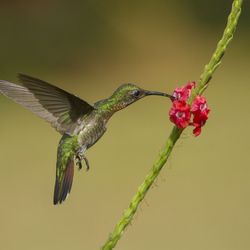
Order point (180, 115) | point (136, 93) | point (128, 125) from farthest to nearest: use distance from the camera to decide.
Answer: point (128, 125), point (136, 93), point (180, 115)

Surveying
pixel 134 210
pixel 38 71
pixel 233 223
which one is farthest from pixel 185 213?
pixel 134 210

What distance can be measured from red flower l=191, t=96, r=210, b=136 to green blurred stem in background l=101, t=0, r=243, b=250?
1cm

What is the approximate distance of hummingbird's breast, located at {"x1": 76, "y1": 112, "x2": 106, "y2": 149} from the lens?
1538mm

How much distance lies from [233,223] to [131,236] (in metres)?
0.90

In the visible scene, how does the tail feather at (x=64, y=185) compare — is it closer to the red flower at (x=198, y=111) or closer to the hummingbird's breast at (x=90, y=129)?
the hummingbird's breast at (x=90, y=129)

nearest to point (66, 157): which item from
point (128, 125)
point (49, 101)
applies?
point (49, 101)

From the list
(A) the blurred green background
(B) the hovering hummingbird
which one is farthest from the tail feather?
(A) the blurred green background

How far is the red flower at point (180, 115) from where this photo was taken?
122cm

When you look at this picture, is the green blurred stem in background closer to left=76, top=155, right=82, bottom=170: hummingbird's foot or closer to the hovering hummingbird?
the hovering hummingbird

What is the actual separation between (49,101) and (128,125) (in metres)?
7.49

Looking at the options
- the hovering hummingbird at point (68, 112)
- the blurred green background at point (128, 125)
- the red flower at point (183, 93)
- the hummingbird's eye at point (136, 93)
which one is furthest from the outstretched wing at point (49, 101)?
the blurred green background at point (128, 125)

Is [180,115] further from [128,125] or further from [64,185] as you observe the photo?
[128,125]

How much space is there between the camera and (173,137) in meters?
1.24

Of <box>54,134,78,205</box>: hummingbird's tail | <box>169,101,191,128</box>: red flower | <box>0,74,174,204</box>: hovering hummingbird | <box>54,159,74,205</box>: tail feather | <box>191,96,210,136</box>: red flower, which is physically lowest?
<box>54,159,74,205</box>: tail feather
